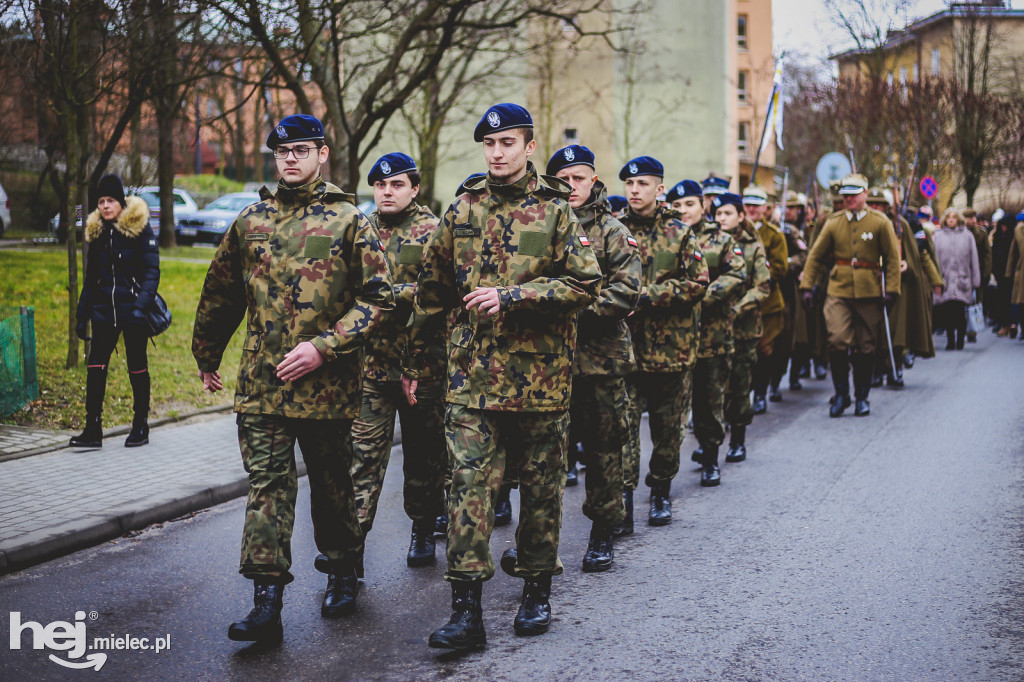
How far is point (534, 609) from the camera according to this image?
489cm

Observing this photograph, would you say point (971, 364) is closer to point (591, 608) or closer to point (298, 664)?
point (591, 608)

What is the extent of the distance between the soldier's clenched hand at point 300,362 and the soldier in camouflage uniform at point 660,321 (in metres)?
2.59

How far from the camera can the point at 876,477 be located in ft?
26.5

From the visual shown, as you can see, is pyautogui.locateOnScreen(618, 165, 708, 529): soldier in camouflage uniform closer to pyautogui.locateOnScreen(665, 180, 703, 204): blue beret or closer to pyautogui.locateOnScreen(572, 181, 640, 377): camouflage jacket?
pyautogui.locateOnScreen(572, 181, 640, 377): camouflage jacket

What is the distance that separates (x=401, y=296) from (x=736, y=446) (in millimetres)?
4150

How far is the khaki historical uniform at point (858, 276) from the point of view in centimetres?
1094

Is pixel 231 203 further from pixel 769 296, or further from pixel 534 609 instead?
pixel 534 609

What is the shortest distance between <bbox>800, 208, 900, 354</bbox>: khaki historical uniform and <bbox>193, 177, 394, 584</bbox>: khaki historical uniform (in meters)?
7.31

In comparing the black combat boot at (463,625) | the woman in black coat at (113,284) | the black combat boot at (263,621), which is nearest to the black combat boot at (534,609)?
the black combat boot at (463,625)

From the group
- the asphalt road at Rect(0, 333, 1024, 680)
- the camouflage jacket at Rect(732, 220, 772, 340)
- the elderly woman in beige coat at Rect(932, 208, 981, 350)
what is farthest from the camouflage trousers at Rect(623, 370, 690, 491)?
the elderly woman in beige coat at Rect(932, 208, 981, 350)

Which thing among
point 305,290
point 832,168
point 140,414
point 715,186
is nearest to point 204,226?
point 832,168

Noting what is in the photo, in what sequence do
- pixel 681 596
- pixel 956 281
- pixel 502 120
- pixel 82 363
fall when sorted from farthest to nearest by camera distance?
pixel 956 281 → pixel 82 363 → pixel 681 596 → pixel 502 120

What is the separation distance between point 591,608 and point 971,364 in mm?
12267

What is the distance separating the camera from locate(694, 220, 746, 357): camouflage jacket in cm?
793
